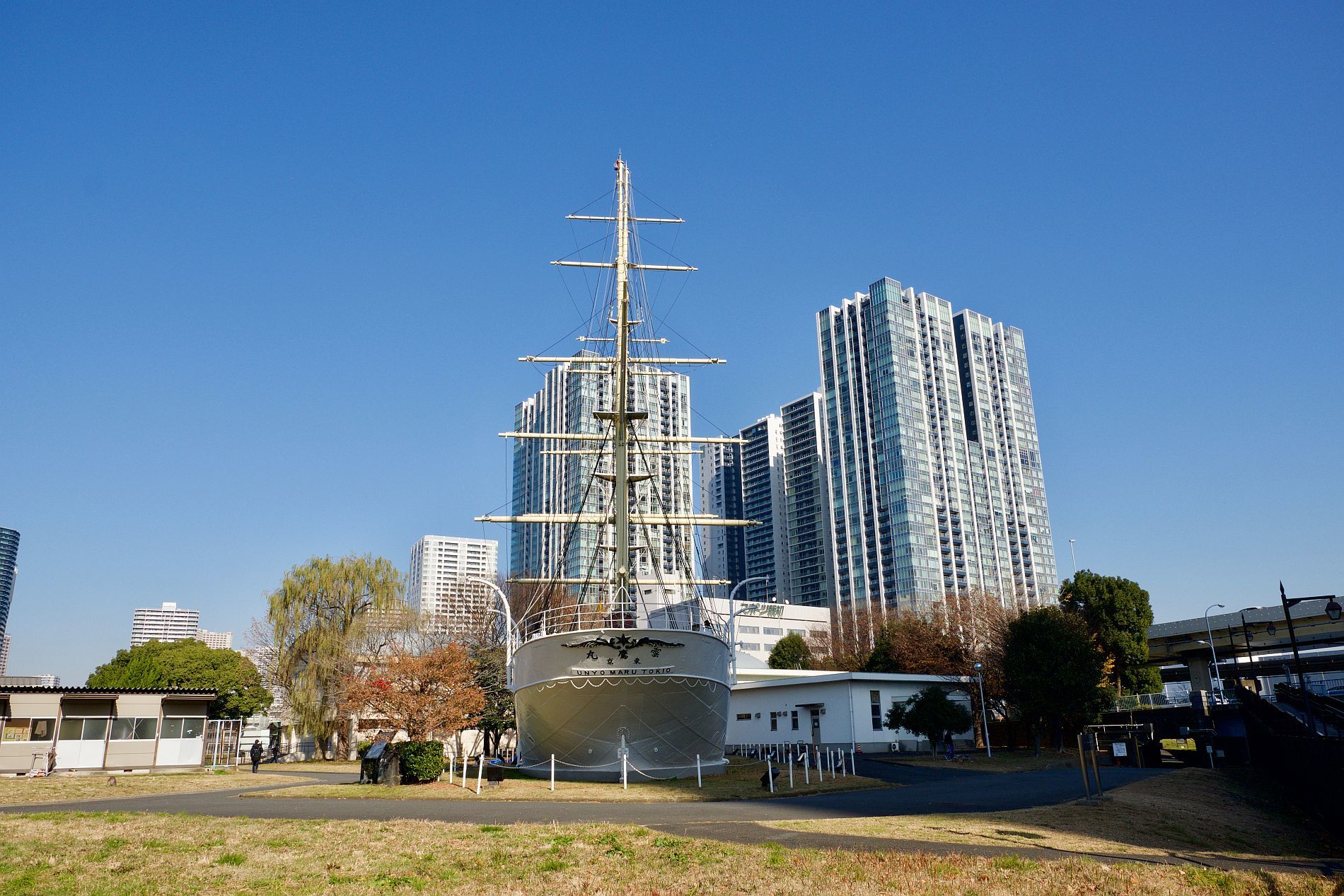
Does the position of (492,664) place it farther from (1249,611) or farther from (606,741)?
(1249,611)

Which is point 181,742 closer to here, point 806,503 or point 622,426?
point 622,426

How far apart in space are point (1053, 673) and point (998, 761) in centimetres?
667

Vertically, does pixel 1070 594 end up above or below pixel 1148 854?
above

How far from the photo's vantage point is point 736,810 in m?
16.0

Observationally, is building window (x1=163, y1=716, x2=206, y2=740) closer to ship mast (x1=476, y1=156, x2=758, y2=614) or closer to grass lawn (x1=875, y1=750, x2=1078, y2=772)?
ship mast (x1=476, y1=156, x2=758, y2=614)

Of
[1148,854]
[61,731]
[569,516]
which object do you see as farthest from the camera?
[569,516]

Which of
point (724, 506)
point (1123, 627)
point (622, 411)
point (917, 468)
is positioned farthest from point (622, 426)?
point (724, 506)

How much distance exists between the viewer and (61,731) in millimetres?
31844

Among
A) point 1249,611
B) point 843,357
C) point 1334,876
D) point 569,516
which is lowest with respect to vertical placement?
point 1334,876

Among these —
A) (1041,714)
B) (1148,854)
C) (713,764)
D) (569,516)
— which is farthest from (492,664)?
(1148,854)

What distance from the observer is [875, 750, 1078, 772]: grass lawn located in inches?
1323

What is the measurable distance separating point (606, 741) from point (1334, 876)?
17050mm

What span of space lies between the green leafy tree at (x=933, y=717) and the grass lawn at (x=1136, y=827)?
19095mm

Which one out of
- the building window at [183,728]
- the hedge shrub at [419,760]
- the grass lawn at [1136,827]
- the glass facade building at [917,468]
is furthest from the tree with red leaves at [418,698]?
the glass facade building at [917,468]
